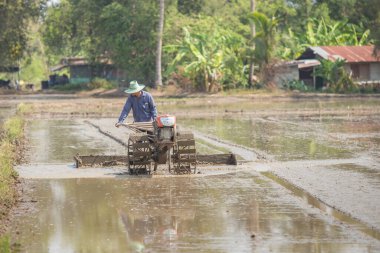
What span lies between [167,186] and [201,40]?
36.4 m

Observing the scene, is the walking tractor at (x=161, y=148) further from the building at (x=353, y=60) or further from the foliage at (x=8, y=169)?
the building at (x=353, y=60)

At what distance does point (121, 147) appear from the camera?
61.7 feet

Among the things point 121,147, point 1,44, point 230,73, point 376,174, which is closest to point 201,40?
point 230,73

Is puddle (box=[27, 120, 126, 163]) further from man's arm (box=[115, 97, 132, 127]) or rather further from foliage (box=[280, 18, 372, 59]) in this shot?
foliage (box=[280, 18, 372, 59])

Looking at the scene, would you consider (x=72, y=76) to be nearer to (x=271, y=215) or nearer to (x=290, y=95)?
(x=290, y=95)

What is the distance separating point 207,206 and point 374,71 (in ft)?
139

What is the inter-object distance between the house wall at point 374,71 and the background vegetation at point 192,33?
2531 millimetres

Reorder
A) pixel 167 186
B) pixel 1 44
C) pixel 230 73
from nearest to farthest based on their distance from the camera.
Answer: pixel 167 186 < pixel 230 73 < pixel 1 44

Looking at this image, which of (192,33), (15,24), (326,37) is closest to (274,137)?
(192,33)

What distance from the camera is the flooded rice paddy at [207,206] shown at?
28.3 ft

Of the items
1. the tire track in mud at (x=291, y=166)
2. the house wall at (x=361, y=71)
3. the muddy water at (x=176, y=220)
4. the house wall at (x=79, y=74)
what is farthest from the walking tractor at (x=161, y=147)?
the house wall at (x=79, y=74)

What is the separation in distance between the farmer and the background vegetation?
104 ft

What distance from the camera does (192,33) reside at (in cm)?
4984

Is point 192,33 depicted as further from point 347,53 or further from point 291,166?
point 291,166
